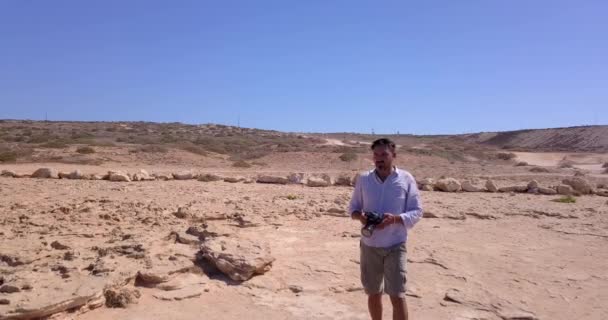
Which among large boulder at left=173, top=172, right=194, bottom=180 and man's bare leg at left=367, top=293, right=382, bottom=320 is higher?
large boulder at left=173, top=172, right=194, bottom=180

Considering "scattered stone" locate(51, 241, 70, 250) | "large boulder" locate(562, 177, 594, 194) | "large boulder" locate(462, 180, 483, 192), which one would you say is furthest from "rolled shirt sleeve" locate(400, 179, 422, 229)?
"large boulder" locate(562, 177, 594, 194)

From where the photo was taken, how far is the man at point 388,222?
372cm

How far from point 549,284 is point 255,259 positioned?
340cm

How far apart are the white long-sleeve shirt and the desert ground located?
4.35ft

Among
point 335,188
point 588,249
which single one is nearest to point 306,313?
point 588,249

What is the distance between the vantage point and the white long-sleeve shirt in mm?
3738

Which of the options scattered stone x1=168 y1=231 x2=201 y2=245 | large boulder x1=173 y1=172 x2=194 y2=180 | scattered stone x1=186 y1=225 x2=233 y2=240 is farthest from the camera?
large boulder x1=173 y1=172 x2=194 y2=180

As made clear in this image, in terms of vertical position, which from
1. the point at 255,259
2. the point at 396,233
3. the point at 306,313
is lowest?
the point at 306,313

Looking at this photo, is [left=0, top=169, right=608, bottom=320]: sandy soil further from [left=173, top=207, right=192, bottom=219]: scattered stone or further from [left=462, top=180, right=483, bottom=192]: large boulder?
[left=462, top=180, right=483, bottom=192]: large boulder

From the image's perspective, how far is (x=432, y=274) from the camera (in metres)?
5.90

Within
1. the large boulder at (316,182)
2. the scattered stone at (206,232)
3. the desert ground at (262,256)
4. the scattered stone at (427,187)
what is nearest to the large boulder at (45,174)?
the desert ground at (262,256)

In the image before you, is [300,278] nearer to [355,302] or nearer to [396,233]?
[355,302]

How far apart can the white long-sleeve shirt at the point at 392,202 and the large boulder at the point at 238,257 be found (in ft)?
6.21

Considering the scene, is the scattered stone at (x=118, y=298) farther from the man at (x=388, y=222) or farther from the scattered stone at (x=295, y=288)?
the man at (x=388, y=222)
